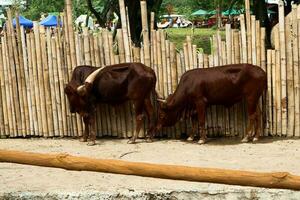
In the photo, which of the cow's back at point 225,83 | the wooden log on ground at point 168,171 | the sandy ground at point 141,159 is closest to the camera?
the wooden log on ground at point 168,171

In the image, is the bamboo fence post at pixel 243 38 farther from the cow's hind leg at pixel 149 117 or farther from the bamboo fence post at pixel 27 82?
the bamboo fence post at pixel 27 82

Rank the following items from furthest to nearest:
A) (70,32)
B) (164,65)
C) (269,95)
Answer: (70,32), (164,65), (269,95)

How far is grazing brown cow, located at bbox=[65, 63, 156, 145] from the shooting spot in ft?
26.4

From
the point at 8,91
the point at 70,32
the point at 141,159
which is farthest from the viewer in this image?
the point at 8,91

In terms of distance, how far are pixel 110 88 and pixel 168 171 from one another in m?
4.47

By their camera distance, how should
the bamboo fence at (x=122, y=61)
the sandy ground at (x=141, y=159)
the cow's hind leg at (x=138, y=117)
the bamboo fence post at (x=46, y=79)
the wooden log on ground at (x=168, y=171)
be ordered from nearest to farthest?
1. the wooden log on ground at (x=168, y=171)
2. the sandy ground at (x=141, y=159)
3. the bamboo fence at (x=122, y=61)
4. the cow's hind leg at (x=138, y=117)
5. the bamboo fence post at (x=46, y=79)

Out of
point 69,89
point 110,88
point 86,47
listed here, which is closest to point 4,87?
point 69,89

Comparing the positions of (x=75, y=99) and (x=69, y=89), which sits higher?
(x=69, y=89)

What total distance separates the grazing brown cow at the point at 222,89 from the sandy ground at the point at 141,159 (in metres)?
0.43

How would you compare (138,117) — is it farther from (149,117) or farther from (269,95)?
(269,95)

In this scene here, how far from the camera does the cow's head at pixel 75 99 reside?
26.5 ft

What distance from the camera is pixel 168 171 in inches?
147

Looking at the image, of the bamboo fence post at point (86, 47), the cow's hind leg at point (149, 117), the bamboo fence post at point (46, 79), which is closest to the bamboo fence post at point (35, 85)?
the bamboo fence post at point (46, 79)

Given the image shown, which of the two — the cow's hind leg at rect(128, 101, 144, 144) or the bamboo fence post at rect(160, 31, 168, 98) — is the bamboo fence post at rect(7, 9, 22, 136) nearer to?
the cow's hind leg at rect(128, 101, 144, 144)
